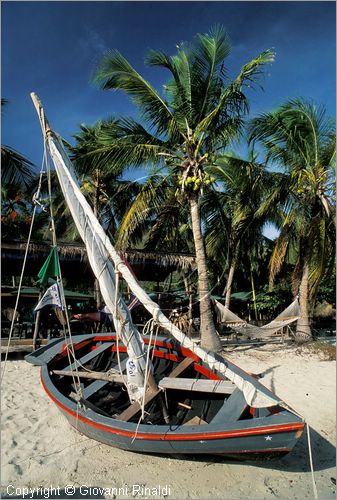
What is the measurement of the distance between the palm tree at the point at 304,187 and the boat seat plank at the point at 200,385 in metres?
7.40

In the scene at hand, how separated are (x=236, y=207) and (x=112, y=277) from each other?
32.6 feet

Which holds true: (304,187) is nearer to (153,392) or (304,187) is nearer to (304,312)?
(304,312)

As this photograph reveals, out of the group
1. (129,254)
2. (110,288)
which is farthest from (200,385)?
(129,254)

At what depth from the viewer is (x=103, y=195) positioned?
642 inches

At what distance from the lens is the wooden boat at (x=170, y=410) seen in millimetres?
3531

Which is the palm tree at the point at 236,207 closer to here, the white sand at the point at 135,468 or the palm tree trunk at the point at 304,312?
the palm tree trunk at the point at 304,312

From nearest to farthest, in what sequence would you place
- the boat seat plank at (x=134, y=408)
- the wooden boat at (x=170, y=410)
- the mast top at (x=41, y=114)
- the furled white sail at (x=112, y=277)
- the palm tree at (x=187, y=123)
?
1. the wooden boat at (x=170, y=410)
2. the furled white sail at (x=112, y=277)
3. the boat seat plank at (x=134, y=408)
4. the mast top at (x=41, y=114)
5. the palm tree at (x=187, y=123)

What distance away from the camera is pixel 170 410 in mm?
5059

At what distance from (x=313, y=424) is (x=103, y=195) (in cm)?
1292

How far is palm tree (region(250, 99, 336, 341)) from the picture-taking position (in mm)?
11156

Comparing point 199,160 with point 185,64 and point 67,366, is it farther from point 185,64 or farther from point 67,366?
point 67,366

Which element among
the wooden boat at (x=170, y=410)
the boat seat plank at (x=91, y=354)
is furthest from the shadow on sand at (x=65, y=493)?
the boat seat plank at (x=91, y=354)

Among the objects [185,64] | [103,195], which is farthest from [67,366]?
[103,195]

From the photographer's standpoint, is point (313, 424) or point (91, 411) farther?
point (313, 424)
